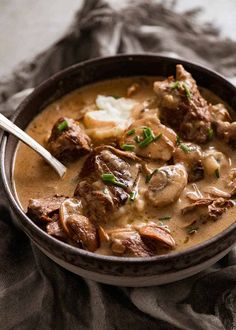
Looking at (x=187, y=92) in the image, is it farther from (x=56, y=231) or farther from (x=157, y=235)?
(x=56, y=231)

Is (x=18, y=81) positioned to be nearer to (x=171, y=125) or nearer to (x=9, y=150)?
(x=9, y=150)

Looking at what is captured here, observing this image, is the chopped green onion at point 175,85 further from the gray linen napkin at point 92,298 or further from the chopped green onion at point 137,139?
the gray linen napkin at point 92,298

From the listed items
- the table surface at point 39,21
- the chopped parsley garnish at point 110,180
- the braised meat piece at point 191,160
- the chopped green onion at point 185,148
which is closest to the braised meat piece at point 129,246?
the chopped parsley garnish at point 110,180

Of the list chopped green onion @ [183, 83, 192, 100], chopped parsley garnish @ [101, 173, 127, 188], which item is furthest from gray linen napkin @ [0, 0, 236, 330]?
chopped green onion @ [183, 83, 192, 100]

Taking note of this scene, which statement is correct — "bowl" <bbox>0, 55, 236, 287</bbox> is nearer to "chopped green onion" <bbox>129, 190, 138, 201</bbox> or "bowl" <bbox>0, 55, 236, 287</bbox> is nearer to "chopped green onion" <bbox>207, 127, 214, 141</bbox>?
"chopped green onion" <bbox>207, 127, 214, 141</bbox>

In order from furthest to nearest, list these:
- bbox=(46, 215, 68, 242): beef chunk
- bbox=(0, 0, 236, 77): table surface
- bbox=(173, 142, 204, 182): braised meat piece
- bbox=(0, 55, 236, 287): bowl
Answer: bbox=(0, 0, 236, 77): table surface < bbox=(173, 142, 204, 182): braised meat piece < bbox=(46, 215, 68, 242): beef chunk < bbox=(0, 55, 236, 287): bowl

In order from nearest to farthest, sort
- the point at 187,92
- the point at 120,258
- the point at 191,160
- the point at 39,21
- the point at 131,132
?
the point at 120,258 < the point at 191,160 < the point at 131,132 < the point at 187,92 < the point at 39,21

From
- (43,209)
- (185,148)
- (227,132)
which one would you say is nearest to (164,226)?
(185,148)
